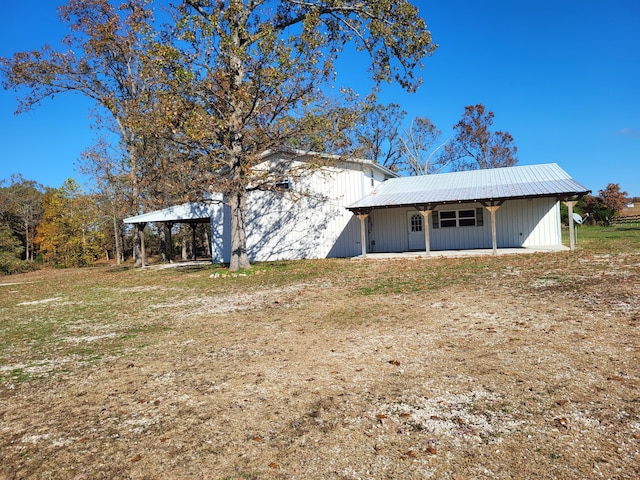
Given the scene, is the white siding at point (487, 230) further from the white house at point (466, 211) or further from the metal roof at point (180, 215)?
the metal roof at point (180, 215)

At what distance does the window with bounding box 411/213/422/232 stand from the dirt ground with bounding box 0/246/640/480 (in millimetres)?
12647

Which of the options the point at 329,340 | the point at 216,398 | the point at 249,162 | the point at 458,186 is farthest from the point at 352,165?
the point at 216,398

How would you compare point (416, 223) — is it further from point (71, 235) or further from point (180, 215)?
point (71, 235)

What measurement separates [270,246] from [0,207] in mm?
36790

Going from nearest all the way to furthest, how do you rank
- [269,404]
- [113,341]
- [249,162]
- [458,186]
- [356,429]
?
[356,429], [269,404], [113,341], [249,162], [458,186]

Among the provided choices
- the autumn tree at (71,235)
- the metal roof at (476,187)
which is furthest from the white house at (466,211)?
the autumn tree at (71,235)

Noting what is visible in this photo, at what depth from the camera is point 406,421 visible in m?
3.37

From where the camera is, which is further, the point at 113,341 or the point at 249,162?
the point at 249,162

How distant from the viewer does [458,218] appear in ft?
68.9

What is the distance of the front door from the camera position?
21484 millimetres

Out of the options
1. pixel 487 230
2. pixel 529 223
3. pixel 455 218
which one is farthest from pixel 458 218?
pixel 529 223

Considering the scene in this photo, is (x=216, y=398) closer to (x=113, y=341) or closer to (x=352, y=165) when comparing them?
(x=113, y=341)

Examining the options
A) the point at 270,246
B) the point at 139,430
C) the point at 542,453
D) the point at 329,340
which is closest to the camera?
the point at 542,453

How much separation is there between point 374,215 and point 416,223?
228 cm
